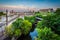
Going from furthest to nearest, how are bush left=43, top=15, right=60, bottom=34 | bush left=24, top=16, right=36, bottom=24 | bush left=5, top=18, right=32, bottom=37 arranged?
bush left=24, top=16, right=36, bottom=24, bush left=5, top=18, right=32, bottom=37, bush left=43, top=15, right=60, bottom=34

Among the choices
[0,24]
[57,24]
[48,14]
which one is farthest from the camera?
[0,24]

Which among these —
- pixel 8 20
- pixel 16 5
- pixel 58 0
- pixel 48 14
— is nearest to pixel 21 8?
pixel 16 5

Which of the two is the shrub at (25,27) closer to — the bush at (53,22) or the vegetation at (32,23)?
the vegetation at (32,23)

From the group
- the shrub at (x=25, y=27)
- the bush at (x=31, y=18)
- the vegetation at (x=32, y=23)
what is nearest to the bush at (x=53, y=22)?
the vegetation at (x=32, y=23)

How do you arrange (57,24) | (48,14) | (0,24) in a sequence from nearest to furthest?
(57,24) → (48,14) → (0,24)

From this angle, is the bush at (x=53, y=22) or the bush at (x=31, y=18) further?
the bush at (x=31, y=18)

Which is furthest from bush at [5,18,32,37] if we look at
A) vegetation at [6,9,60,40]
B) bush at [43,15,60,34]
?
bush at [43,15,60,34]

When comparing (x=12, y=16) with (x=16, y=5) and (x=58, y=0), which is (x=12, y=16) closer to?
(x=16, y=5)

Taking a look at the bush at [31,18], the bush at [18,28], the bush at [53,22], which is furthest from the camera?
the bush at [31,18]

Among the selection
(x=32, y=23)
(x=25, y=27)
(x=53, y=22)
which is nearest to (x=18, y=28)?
(x=25, y=27)

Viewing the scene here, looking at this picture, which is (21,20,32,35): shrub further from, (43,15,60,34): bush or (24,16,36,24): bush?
(43,15,60,34): bush

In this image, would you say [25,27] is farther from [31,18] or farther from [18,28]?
[31,18]
